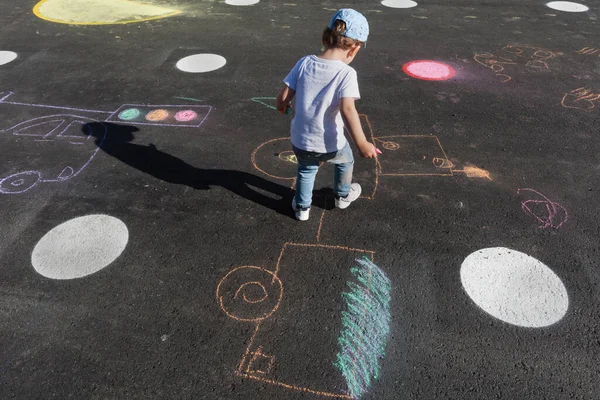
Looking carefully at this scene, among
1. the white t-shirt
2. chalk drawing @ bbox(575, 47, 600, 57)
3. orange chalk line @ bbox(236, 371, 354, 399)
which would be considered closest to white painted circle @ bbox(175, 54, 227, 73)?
the white t-shirt

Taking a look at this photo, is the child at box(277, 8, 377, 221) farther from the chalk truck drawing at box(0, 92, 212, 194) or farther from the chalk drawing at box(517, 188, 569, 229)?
the chalk truck drawing at box(0, 92, 212, 194)

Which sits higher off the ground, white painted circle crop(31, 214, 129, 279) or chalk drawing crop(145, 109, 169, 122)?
chalk drawing crop(145, 109, 169, 122)

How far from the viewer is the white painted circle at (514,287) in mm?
2422

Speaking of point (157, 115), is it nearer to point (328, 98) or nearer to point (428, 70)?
point (328, 98)

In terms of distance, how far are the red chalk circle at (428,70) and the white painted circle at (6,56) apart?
222 inches

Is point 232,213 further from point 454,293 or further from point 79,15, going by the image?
point 79,15

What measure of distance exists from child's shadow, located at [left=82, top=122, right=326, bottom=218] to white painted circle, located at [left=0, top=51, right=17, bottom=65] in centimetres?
274

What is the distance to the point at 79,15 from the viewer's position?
7.27 metres

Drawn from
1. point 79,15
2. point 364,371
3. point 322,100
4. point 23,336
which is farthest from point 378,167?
point 79,15

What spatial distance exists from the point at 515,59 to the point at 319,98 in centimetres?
446

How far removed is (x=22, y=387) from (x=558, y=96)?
5694 mm

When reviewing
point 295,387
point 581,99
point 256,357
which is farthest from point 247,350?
point 581,99

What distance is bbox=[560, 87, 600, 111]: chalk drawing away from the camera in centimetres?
446

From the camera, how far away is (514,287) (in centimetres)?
256
